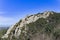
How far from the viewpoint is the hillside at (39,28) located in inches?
1586

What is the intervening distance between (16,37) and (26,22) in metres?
4.86

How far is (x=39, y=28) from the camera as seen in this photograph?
42.0 meters

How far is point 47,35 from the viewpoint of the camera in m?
40.4

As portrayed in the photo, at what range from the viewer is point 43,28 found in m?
41.6

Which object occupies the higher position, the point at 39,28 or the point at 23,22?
the point at 23,22

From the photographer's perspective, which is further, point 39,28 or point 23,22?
point 23,22

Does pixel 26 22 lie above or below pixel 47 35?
above

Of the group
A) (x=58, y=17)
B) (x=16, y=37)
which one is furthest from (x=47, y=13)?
(x=16, y=37)

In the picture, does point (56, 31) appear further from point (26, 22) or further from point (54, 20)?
point (26, 22)

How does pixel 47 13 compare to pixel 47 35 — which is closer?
pixel 47 35

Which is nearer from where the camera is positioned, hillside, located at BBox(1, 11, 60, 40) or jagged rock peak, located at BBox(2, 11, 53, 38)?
hillside, located at BBox(1, 11, 60, 40)

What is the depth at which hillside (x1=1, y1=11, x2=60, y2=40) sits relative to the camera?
132 feet

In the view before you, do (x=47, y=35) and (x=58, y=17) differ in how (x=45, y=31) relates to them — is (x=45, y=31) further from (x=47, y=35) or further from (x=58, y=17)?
(x=58, y=17)

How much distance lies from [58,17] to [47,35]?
652 cm
